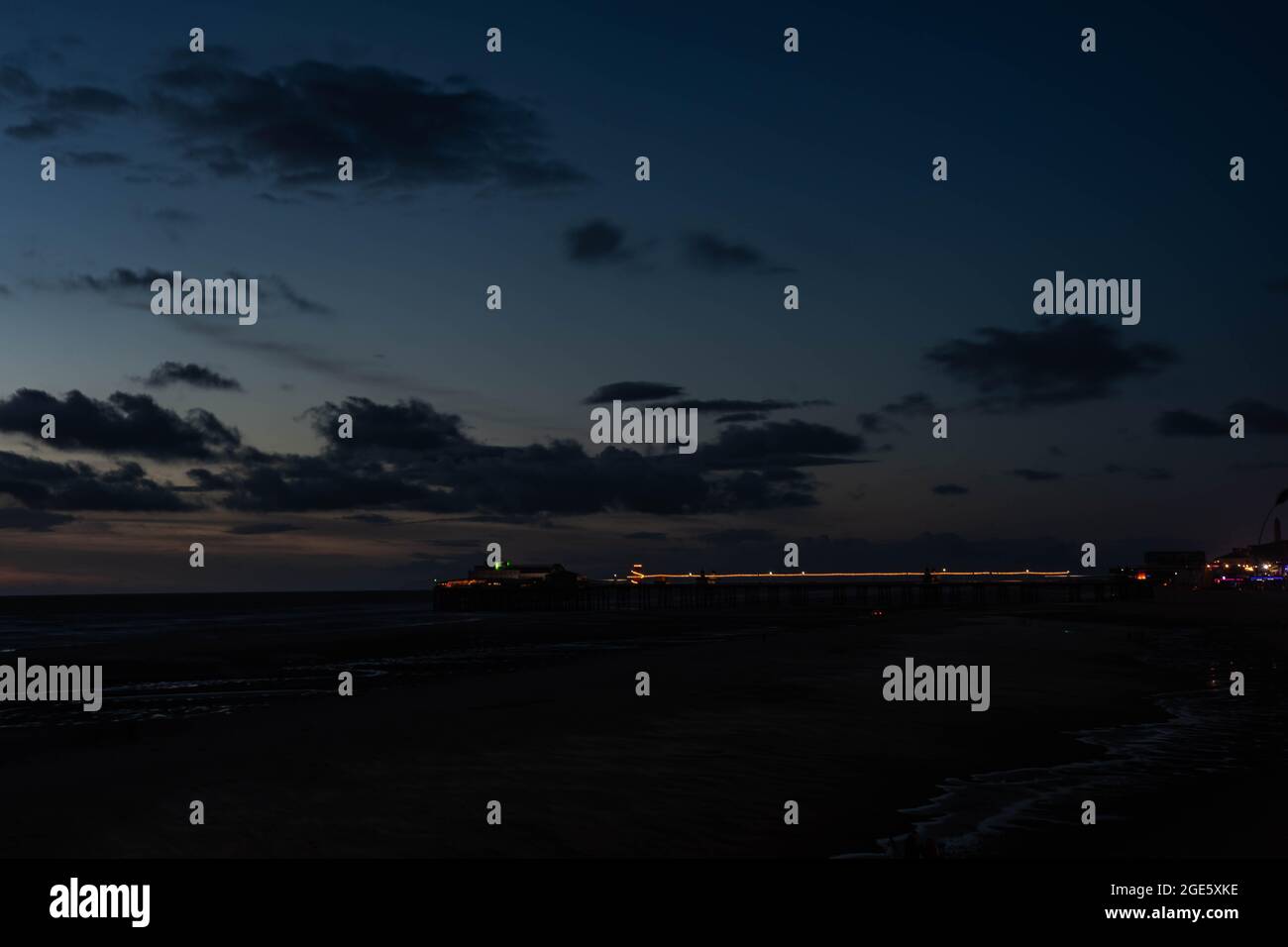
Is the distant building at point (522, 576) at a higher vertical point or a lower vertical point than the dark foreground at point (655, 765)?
higher

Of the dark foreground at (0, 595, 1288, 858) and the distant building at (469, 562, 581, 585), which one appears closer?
the dark foreground at (0, 595, 1288, 858)

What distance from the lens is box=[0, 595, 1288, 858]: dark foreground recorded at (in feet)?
40.1

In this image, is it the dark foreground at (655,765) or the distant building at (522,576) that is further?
the distant building at (522,576)

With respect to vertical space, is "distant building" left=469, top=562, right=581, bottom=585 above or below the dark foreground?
above

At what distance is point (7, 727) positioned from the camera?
22.1 meters

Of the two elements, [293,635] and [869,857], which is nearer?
[869,857]

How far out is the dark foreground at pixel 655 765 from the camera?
1223cm

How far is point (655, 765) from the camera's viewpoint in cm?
1666

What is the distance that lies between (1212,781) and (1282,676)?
59.3 ft

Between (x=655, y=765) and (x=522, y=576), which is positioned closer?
(x=655, y=765)

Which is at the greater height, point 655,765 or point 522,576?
point 522,576
